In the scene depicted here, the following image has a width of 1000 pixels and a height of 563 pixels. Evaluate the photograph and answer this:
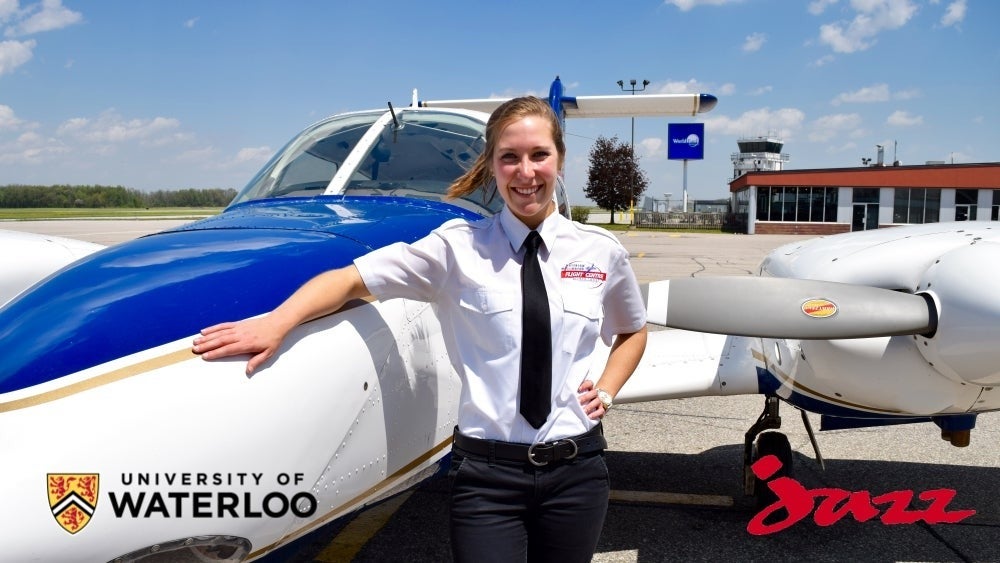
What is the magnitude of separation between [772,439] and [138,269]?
12.0 feet

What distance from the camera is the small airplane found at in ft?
5.74

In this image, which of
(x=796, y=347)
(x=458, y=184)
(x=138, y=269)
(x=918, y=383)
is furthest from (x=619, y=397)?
(x=138, y=269)

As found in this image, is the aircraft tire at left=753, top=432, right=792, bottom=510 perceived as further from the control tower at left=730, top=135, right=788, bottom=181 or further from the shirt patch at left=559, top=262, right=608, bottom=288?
the control tower at left=730, top=135, right=788, bottom=181

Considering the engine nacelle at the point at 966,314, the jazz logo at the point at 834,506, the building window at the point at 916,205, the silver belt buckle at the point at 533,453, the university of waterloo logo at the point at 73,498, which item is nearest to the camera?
the university of waterloo logo at the point at 73,498

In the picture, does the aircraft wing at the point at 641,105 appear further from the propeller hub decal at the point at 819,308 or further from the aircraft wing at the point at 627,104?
the propeller hub decal at the point at 819,308

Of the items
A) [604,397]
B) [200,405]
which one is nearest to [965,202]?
[604,397]

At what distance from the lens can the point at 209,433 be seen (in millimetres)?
1836

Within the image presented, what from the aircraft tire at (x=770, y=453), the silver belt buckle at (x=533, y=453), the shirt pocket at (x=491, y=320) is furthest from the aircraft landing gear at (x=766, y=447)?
the shirt pocket at (x=491, y=320)

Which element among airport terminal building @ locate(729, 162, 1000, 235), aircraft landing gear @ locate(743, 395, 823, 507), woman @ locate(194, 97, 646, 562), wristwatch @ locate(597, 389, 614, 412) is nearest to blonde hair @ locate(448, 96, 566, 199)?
woman @ locate(194, 97, 646, 562)

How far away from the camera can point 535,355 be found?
2082mm

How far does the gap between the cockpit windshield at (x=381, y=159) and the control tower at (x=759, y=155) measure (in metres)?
69.2

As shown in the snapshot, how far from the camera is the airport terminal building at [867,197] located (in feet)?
132

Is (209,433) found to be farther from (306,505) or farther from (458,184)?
(458,184)

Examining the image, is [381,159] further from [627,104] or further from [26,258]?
[627,104]
